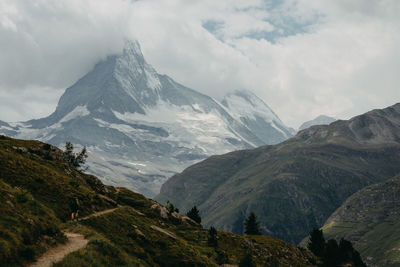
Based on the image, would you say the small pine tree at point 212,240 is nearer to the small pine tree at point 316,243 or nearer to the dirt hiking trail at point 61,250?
the dirt hiking trail at point 61,250

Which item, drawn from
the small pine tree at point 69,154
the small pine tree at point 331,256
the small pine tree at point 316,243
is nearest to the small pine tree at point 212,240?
the small pine tree at point 331,256

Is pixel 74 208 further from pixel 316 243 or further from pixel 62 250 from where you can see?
pixel 316 243

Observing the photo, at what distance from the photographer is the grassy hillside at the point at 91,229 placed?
3809cm

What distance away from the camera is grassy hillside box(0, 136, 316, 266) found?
3809 cm

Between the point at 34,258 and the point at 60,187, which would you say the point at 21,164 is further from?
the point at 34,258

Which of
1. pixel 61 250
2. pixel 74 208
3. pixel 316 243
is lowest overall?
pixel 316 243

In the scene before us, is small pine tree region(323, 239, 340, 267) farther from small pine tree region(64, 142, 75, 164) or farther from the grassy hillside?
small pine tree region(64, 142, 75, 164)

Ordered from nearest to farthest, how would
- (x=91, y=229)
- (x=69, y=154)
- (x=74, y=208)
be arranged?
(x=91, y=229)
(x=74, y=208)
(x=69, y=154)

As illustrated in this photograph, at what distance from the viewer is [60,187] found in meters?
60.3

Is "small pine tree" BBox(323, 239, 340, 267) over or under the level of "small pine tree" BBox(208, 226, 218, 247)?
under

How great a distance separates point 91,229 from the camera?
167 feet

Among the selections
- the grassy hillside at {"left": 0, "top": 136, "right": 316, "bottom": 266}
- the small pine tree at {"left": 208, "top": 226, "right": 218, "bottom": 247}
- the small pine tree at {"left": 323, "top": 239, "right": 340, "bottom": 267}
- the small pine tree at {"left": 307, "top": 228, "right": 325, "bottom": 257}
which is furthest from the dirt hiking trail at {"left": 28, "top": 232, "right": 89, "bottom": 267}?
the small pine tree at {"left": 307, "top": 228, "right": 325, "bottom": 257}

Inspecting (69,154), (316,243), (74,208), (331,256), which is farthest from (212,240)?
(69,154)

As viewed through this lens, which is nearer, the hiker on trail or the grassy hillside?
the grassy hillside
